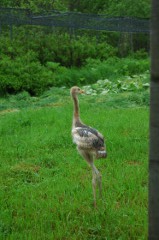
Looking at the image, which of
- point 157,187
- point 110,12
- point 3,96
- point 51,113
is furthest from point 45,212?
point 110,12

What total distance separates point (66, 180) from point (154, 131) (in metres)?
3.94

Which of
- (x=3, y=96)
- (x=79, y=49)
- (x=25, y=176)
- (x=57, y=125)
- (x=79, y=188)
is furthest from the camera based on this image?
(x=79, y=49)

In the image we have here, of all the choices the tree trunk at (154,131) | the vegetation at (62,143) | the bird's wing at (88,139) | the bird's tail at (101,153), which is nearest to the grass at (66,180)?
the vegetation at (62,143)

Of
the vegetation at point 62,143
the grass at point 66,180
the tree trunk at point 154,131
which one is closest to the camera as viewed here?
the tree trunk at point 154,131

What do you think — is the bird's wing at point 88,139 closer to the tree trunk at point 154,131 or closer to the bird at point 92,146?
the bird at point 92,146

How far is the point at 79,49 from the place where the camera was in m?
23.0

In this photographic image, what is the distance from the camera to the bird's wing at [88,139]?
5508 mm

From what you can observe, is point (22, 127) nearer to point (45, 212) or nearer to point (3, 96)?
point (45, 212)

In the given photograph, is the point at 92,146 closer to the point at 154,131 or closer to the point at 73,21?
the point at 154,131

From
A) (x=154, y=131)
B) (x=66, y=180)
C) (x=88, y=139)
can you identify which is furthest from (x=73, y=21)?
(x=154, y=131)

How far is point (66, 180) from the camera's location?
6.62 metres

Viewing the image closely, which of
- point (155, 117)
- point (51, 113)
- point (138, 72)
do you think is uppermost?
point (155, 117)

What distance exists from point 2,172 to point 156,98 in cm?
479

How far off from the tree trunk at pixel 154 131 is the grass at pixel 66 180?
1673 mm
